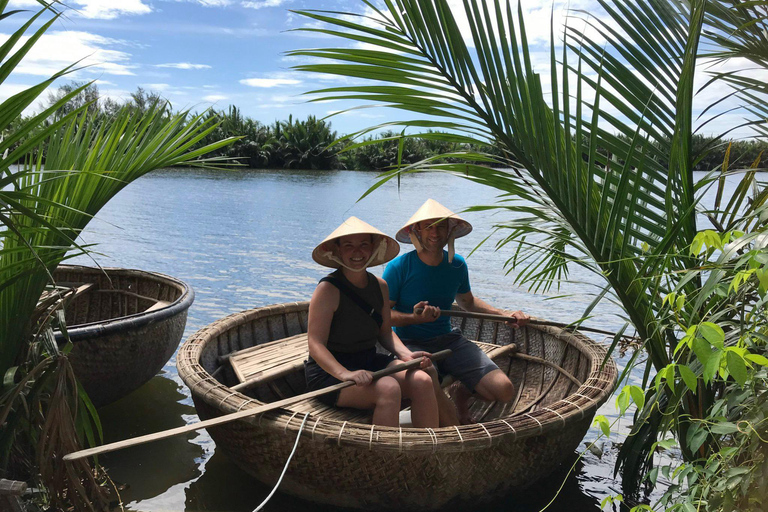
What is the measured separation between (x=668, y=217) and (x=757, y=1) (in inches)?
21.4

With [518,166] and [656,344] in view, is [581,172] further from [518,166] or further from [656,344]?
[656,344]

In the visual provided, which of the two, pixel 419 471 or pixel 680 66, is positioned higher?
pixel 680 66

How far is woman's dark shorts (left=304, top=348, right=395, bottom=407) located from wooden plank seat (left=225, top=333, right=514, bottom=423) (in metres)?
0.07

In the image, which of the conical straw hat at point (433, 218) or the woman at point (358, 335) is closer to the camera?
the woman at point (358, 335)

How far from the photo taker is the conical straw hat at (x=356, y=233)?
260cm

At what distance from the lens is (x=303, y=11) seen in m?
1.42

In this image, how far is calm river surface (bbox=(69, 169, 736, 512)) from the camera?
2.77 m

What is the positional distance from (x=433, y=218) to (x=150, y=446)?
180cm

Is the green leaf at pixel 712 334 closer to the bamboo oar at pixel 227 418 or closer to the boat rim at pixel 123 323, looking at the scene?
the bamboo oar at pixel 227 418

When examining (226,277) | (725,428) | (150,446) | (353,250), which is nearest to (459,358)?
(353,250)

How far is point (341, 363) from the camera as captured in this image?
272cm

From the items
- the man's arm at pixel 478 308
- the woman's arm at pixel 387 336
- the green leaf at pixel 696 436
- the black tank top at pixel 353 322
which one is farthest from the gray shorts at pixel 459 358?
the green leaf at pixel 696 436

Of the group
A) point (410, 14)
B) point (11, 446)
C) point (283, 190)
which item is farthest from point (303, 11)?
point (283, 190)

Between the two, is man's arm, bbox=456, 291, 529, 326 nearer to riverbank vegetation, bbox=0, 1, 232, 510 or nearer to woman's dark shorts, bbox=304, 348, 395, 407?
woman's dark shorts, bbox=304, 348, 395, 407
